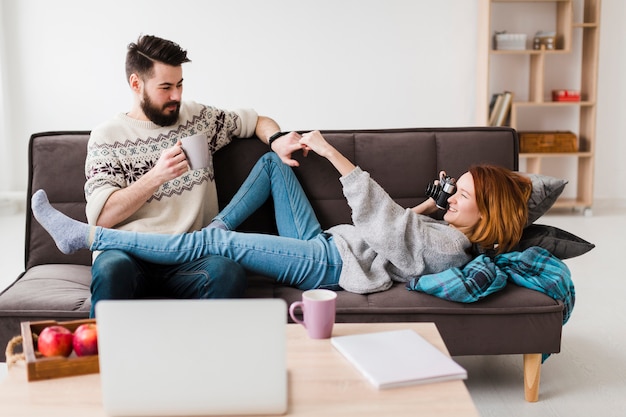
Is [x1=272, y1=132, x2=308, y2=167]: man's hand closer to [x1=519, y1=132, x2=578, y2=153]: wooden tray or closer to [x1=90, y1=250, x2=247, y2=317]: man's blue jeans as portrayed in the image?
[x1=90, y1=250, x2=247, y2=317]: man's blue jeans

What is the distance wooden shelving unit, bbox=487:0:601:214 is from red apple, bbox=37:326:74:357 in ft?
13.5

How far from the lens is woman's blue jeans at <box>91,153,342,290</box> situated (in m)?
2.15

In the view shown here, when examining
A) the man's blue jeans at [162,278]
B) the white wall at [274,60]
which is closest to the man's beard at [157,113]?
the man's blue jeans at [162,278]

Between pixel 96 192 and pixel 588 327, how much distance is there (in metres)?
1.91

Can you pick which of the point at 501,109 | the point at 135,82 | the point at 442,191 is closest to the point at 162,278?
the point at 135,82

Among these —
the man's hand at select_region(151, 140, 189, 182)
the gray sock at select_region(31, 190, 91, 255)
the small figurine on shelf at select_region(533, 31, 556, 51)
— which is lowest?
the gray sock at select_region(31, 190, 91, 255)

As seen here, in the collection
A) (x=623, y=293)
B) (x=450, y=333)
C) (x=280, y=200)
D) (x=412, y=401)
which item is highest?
(x=280, y=200)

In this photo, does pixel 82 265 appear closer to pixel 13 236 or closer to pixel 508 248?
pixel 508 248

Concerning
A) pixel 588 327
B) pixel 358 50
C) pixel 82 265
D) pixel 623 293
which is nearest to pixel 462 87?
pixel 358 50

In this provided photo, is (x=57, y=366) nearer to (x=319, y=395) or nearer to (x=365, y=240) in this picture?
(x=319, y=395)

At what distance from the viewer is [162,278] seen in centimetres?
217

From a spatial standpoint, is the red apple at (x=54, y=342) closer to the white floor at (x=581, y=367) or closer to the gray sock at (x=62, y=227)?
the gray sock at (x=62, y=227)

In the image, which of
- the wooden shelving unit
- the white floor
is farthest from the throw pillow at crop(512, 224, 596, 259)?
A: the wooden shelving unit

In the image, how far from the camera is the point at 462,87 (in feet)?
17.4
